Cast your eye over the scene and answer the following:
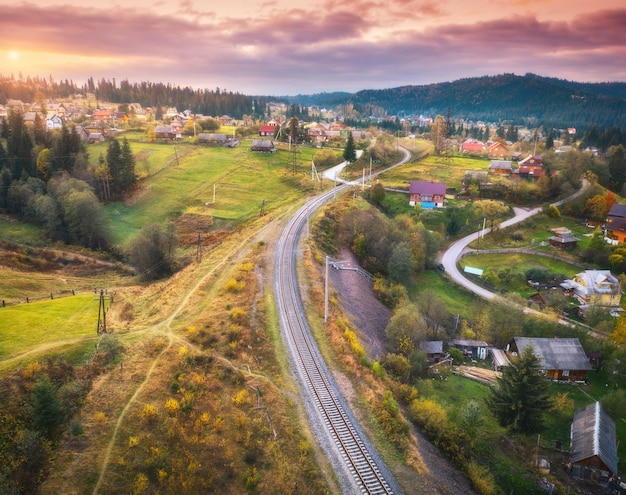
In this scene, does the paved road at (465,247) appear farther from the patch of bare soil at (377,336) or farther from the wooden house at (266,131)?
the wooden house at (266,131)

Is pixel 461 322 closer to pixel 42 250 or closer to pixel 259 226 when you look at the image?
pixel 259 226

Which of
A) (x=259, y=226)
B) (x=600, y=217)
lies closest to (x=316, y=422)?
(x=259, y=226)

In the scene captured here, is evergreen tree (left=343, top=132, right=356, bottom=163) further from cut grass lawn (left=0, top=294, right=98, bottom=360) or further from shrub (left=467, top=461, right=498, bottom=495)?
shrub (left=467, top=461, right=498, bottom=495)

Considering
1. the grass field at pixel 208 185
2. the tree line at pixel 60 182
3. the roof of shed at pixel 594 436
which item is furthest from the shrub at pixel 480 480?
the tree line at pixel 60 182

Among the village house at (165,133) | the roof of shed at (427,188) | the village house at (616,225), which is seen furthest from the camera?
the village house at (165,133)

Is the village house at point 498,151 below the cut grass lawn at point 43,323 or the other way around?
the other way around

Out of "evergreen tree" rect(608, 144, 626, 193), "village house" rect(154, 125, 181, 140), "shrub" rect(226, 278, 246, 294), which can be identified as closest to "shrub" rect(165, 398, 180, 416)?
"shrub" rect(226, 278, 246, 294)
